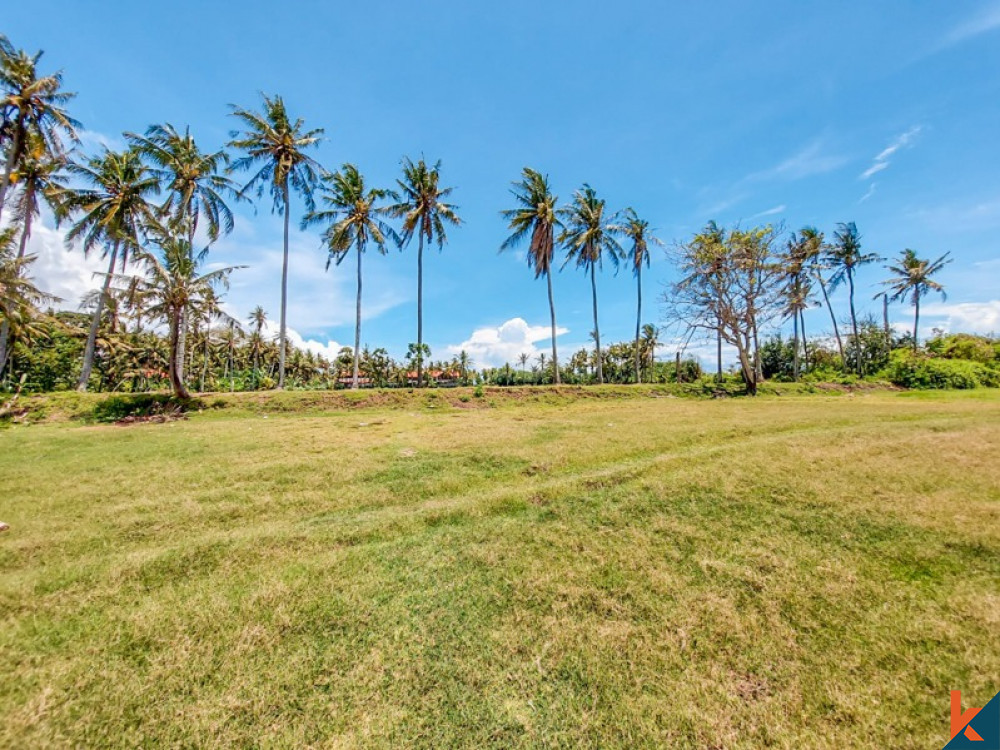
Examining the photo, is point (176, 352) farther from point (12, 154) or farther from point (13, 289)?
point (12, 154)

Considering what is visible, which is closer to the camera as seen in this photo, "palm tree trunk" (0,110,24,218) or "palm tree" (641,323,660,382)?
"palm tree trunk" (0,110,24,218)

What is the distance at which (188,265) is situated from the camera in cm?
2070

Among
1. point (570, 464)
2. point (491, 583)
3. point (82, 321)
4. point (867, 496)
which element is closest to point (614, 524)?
point (491, 583)

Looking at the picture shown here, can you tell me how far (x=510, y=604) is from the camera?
14.4 ft

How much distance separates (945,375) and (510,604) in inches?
1591

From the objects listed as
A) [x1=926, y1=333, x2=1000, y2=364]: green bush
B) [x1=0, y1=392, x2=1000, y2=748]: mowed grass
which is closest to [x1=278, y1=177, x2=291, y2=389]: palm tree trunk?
[x1=0, y1=392, x2=1000, y2=748]: mowed grass

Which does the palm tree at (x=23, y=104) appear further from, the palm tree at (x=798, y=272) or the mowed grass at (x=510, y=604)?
the palm tree at (x=798, y=272)

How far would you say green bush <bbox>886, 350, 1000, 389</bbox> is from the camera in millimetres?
28120

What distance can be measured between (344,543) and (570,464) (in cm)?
520

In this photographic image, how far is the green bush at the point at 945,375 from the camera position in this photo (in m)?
A: 28.1

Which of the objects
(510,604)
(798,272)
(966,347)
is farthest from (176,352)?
(966,347)

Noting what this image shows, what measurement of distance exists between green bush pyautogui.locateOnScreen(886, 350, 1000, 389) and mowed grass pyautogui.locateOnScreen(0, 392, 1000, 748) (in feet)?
95.1

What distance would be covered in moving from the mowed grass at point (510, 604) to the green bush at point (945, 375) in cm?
2898

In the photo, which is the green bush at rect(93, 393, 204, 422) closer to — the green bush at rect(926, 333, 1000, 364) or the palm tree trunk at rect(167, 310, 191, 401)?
the palm tree trunk at rect(167, 310, 191, 401)
